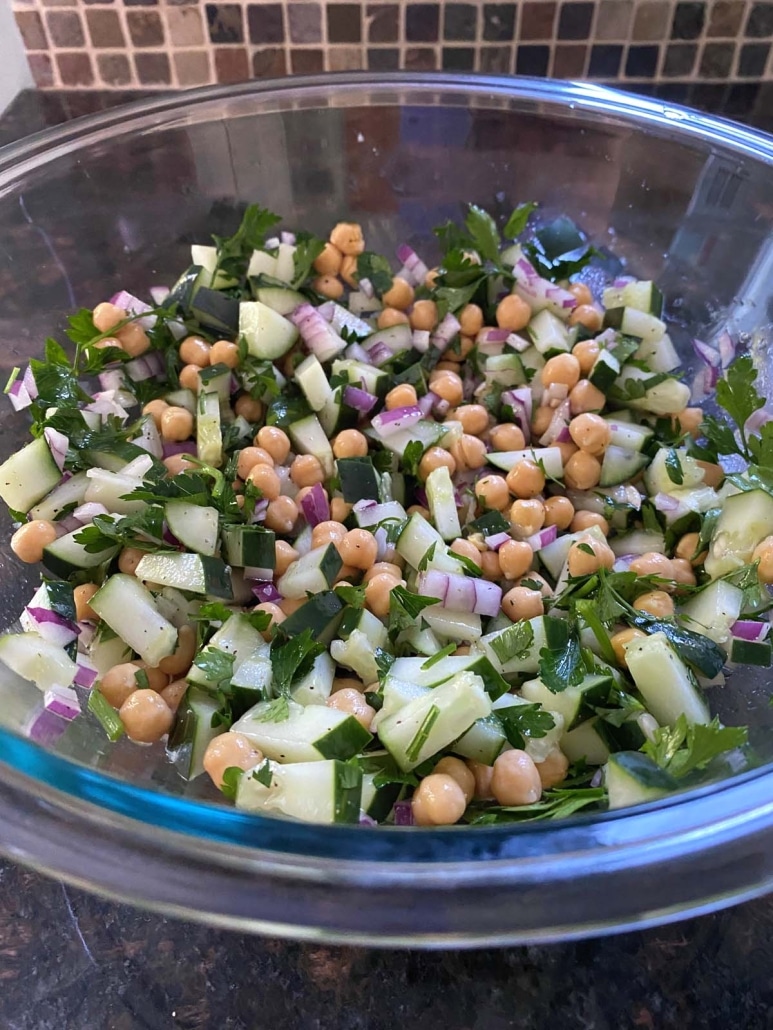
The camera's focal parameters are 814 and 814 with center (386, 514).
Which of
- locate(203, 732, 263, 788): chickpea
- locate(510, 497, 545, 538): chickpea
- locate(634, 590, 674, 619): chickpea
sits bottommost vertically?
locate(510, 497, 545, 538): chickpea

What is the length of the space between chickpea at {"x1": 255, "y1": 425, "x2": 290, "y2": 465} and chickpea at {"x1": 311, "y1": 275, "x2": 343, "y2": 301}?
1.24 ft

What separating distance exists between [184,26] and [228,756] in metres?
1.79

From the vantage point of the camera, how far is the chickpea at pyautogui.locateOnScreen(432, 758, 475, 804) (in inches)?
36.3

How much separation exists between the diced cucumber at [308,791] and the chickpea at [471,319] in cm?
96

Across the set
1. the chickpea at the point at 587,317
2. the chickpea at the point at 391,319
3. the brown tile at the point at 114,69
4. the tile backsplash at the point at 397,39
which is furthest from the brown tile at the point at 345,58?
the chickpea at the point at 587,317

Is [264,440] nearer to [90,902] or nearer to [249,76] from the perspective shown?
[90,902]

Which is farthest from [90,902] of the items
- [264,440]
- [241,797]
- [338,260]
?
[338,260]

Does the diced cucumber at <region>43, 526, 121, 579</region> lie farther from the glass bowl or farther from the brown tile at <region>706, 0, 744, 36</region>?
the brown tile at <region>706, 0, 744, 36</region>

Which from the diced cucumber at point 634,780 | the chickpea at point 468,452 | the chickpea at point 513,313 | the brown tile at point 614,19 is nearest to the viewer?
the diced cucumber at point 634,780

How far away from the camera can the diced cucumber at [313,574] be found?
3.81 ft

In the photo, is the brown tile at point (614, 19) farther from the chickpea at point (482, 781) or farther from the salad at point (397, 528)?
the chickpea at point (482, 781)

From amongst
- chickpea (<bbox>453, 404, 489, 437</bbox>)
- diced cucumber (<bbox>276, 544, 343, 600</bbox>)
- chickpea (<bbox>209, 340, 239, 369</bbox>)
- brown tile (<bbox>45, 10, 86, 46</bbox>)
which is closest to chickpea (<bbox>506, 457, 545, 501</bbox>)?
chickpea (<bbox>453, 404, 489, 437</bbox>)

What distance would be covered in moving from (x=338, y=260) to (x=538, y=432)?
0.53 m

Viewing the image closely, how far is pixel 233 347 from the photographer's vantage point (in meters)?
1.45
